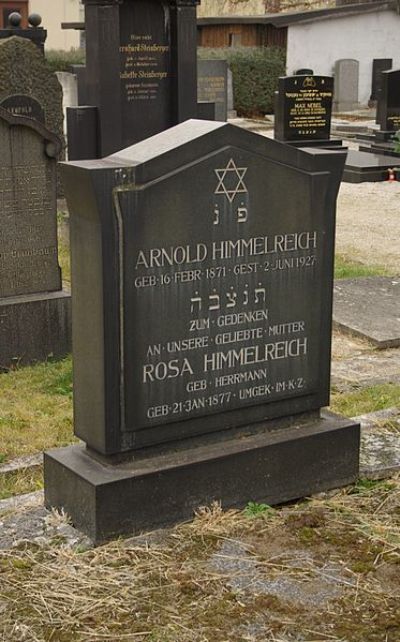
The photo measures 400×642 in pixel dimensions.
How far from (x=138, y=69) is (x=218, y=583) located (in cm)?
808

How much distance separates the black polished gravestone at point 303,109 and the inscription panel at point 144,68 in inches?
269

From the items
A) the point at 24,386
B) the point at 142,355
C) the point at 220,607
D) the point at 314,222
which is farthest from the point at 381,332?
the point at 220,607

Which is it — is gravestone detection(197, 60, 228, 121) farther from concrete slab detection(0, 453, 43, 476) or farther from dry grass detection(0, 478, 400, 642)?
dry grass detection(0, 478, 400, 642)

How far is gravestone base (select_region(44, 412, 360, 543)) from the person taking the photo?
362cm

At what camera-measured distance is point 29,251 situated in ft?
23.0

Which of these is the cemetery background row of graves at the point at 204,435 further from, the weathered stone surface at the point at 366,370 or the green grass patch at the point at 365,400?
the weathered stone surface at the point at 366,370

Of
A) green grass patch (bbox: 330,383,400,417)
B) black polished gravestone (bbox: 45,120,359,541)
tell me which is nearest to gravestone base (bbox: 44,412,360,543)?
black polished gravestone (bbox: 45,120,359,541)

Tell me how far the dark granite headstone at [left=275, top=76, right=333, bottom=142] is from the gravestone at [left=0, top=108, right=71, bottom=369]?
10843mm

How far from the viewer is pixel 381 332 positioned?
23.9 ft

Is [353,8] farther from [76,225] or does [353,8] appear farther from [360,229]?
[76,225]

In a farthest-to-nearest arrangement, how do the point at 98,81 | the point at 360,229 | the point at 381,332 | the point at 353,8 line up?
the point at 353,8
the point at 360,229
the point at 98,81
the point at 381,332

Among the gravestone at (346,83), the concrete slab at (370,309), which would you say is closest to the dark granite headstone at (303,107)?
the concrete slab at (370,309)

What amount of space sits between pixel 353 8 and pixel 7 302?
25323 mm

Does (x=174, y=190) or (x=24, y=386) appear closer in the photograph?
(x=174, y=190)
